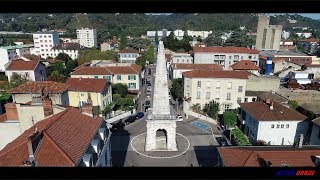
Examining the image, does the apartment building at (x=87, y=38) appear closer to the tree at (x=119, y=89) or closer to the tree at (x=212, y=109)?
the tree at (x=119, y=89)

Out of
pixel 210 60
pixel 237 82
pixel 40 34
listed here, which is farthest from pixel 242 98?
pixel 40 34

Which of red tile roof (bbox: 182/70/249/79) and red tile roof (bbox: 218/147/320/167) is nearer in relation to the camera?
red tile roof (bbox: 218/147/320/167)

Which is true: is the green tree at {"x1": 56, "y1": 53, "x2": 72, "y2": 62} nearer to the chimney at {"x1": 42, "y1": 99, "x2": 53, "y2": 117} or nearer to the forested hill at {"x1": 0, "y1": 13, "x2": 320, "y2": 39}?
the forested hill at {"x1": 0, "y1": 13, "x2": 320, "y2": 39}

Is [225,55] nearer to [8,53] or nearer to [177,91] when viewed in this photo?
[177,91]

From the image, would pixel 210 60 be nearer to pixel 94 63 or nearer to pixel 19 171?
pixel 94 63

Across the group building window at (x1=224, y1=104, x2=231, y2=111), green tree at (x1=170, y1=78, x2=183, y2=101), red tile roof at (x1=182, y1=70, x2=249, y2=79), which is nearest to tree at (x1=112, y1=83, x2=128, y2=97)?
green tree at (x1=170, y1=78, x2=183, y2=101)

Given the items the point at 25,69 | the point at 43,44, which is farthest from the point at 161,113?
the point at 43,44
